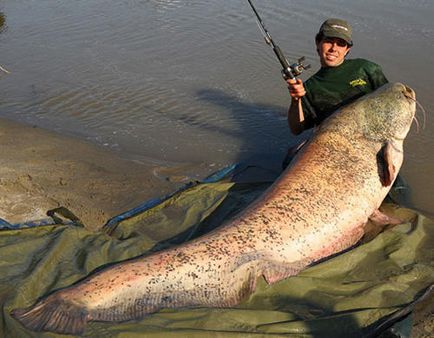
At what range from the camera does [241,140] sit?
5719 millimetres

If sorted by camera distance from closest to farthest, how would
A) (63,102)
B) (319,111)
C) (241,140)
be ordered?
(319,111) → (241,140) → (63,102)

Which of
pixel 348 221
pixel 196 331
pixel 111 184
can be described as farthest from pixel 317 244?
pixel 111 184

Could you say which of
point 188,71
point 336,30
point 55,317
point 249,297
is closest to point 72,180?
point 55,317

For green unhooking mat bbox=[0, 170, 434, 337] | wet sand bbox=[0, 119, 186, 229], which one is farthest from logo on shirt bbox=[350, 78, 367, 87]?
wet sand bbox=[0, 119, 186, 229]

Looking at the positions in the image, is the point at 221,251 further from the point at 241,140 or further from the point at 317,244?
the point at 241,140

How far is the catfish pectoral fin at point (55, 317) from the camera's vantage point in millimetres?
2719

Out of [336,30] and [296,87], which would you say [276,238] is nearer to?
[296,87]

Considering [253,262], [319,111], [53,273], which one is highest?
[319,111]

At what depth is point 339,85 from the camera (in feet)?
14.6

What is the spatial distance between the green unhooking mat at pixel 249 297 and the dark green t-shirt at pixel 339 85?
98 centimetres

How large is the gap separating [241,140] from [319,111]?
1.33m

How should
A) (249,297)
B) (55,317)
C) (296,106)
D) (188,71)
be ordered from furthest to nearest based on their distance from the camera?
(188,71) < (296,106) < (249,297) < (55,317)

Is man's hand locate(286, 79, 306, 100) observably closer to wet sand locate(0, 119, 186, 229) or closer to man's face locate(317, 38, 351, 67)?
man's face locate(317, 38, 351, 67)

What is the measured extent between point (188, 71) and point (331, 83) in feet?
11.5
